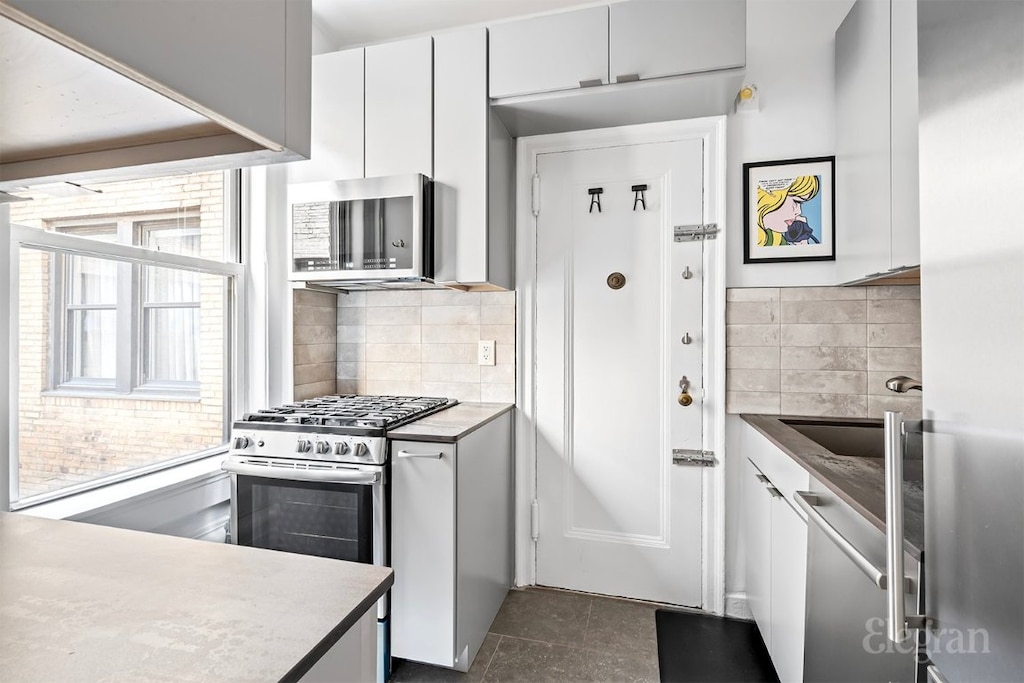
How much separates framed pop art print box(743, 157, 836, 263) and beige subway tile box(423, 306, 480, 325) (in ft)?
4.19

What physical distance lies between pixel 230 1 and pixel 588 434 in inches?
83.5

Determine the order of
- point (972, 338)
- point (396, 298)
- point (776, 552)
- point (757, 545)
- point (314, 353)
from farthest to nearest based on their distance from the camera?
point (396, 298) < point (314, 353) < point (757, 545) < point (776, 552) < point (972, 338)

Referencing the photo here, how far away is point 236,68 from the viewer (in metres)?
0.45

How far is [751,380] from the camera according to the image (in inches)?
84.5

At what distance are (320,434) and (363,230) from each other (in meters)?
0.86

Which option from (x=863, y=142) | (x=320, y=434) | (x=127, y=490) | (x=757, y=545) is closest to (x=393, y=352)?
(x=320, y=434)

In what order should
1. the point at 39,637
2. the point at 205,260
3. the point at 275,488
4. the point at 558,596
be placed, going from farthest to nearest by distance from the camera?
the point at 558,596, the point at 205,260, the point at 275,488, the point at 39,637

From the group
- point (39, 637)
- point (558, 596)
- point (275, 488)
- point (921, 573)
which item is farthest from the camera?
point (558, 596)

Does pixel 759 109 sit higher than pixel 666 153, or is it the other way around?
pixel 759 109

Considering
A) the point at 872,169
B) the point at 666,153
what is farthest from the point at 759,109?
the point at 872,169

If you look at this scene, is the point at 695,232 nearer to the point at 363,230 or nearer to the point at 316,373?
the point at 363,230

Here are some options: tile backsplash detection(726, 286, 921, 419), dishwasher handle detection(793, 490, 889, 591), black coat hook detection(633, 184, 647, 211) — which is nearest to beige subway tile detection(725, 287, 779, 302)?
tile backsplash detection(726, 286, 921, 419)

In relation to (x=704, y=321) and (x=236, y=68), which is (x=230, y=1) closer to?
(x=236, y=68)

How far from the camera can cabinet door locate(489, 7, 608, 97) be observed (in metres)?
1.90
